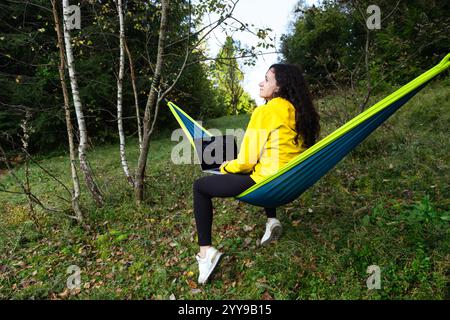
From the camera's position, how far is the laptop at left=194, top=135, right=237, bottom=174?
103 inches

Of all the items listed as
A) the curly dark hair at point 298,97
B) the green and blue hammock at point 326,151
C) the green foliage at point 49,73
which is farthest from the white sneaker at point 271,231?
the green foliage at point 49,73

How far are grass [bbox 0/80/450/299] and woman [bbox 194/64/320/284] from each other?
1.45 feet

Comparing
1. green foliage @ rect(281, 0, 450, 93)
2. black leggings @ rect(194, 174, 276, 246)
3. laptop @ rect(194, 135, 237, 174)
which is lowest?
black leggings @ rect(194, 174, 276, 246)

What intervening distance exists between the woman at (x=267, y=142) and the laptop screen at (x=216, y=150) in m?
0.48

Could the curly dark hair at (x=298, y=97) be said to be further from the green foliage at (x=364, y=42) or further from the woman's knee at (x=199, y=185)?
the green foliage at (x=364, y=42)

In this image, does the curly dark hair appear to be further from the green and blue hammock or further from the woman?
the green and blue hammock

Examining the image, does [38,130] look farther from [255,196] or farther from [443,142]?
[443,142]

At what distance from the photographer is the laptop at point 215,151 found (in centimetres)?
262

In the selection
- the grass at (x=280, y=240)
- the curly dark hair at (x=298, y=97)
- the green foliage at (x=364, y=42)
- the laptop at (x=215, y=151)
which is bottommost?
the grass at (x=280, y=240)

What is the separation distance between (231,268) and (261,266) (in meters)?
0.24

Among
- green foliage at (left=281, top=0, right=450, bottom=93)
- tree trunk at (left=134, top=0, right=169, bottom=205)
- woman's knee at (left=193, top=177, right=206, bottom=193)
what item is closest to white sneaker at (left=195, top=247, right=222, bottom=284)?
woman's knee at (left=193, top=177, right=206, bottom=193)
